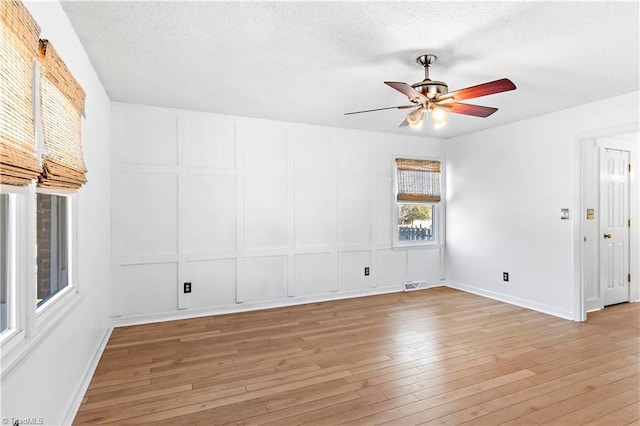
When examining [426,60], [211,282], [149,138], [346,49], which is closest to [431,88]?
[426,60]

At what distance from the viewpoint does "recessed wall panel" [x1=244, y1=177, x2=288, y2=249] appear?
15.0 ft

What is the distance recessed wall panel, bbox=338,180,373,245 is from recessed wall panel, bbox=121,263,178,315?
2336 mm

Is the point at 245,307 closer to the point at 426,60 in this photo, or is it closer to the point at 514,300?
the point at 426,60

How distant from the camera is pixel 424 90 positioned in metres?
2.72

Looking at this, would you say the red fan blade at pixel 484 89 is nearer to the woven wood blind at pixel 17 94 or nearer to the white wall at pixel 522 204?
the white wall at pixel 522 204

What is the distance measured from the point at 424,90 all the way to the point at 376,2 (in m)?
0.90

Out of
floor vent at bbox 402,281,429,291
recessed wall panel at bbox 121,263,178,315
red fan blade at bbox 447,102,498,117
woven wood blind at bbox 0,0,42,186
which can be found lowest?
floor vent at bbox 402,281,429,291

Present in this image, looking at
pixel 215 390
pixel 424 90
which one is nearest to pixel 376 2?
pixel 424 90

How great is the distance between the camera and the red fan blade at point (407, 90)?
2.46 metres

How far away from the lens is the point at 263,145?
15.2ft

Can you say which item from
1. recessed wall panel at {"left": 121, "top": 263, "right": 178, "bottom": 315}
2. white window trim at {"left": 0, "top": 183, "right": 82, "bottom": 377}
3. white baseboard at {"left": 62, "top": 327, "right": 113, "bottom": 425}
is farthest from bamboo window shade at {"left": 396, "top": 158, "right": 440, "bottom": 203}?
white window trim at {"left": 0, "top": 183, "right": 82, "bottom": 377}

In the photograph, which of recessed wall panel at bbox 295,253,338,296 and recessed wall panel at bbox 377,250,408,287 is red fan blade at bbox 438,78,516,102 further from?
recessed wall panel at bbox 377,250,408,287

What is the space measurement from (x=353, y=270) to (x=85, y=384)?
11.5ft

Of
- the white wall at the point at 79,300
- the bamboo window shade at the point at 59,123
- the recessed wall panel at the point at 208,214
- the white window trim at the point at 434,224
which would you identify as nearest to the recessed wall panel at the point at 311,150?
the recessed wall panel at the point at 208,214
